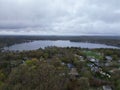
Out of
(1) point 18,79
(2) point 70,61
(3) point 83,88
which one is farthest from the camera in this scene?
(2) point 70,61

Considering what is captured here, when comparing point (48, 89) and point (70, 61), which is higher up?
point (48, 89)

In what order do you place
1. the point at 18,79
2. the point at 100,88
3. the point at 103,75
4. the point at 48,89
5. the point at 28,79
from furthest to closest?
the point at 103,75
the point at 100,88
the point at 18,79
the point at 28,79
the point at 48,89

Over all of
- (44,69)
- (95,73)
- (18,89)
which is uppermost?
(44,69)

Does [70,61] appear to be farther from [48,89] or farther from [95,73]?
[48,89]

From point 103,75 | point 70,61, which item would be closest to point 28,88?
point 103,75

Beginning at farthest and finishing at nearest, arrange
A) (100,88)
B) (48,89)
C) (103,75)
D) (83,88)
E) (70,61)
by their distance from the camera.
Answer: (70,61) → (103,75) → (100,88) → (83,88) → (48,89)

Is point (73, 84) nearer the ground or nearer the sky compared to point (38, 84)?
nearer the ground

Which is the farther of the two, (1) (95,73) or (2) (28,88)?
(1) (95,73)

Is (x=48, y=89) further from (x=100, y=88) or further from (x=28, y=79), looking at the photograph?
(x=100, y=88)

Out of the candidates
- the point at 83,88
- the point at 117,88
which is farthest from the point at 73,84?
the point at 117,88
